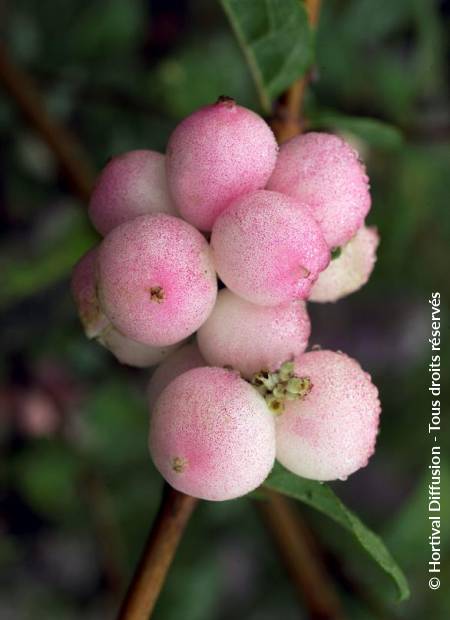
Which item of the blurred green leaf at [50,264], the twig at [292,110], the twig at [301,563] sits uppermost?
the twig at [292,110]

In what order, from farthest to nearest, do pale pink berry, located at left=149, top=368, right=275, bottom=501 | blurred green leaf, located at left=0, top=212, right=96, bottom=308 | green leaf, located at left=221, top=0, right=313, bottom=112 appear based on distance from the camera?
blurred green leaf, located at left=0, top=212, right=96, bottom=308, green leaf, located at left=221, top=0, right=313, bottom=112, pale pink berry, located at left=149, top=368, right=275, bottom=501

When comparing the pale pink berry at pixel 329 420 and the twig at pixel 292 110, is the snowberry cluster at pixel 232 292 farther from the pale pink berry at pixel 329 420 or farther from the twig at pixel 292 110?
the twig at pixel 292 110

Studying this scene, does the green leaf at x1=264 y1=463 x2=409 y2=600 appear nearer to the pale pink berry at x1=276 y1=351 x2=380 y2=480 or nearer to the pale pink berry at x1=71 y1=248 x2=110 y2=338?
the pale pink berry at x1=276 y1=351 x2=380 y2=480

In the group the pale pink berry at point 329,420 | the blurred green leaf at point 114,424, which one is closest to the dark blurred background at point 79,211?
the blurred green leaf at point 114,424

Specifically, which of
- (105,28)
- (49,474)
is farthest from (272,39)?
(49,474)

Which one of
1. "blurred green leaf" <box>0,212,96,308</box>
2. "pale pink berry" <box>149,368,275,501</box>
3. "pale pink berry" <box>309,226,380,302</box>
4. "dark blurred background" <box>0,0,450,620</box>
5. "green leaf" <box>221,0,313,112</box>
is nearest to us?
"pale pink berry" <box>149,368,275,501</box>

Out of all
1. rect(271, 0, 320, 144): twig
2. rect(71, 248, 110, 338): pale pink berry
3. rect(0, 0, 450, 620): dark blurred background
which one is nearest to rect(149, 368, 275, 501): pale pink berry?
rect(71, 248, 110, 338): pale pink berry

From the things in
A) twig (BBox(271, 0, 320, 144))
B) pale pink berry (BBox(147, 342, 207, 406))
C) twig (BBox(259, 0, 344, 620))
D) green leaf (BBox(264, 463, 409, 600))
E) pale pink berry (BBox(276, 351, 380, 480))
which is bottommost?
twig (BBox(259, 0, 344, 620))

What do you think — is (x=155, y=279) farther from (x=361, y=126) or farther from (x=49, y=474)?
(x=49, y=474)

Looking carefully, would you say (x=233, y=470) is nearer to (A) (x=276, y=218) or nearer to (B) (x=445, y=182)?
(A) (x=276, y=218)
